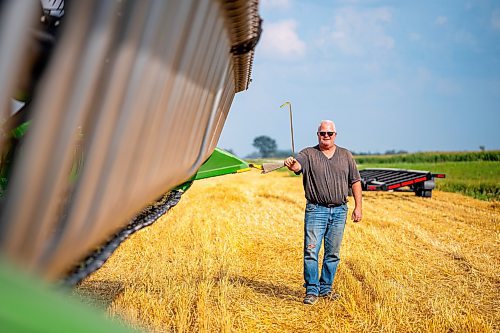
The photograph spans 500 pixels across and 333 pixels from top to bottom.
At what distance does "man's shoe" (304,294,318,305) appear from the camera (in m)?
5.77

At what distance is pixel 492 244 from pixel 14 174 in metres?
9.14

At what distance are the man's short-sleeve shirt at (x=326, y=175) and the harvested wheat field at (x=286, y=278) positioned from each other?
0.93 m

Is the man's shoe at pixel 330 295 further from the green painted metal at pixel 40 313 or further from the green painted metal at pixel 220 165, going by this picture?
the green painted metal at pixel 40 313

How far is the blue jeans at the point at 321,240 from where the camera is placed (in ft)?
19.6

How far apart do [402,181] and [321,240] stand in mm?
10674

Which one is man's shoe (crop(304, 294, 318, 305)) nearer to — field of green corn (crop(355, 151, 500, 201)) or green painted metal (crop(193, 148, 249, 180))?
green painted metal (crop(193, 148, 249, 180))

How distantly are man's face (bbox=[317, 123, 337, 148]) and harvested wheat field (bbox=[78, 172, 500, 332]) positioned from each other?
141cm

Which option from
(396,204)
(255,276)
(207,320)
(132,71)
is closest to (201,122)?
(132,71)

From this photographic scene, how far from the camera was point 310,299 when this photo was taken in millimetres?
5797

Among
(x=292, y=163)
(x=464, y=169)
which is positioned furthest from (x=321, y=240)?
(x=464, y=169)

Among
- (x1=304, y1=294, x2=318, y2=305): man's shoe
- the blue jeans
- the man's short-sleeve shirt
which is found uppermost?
the man's short-sleeve shirt

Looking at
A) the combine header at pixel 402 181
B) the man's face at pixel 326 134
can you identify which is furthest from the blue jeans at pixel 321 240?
the combine header at pixel 402 181

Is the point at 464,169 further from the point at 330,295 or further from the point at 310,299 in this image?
the point at 310,299

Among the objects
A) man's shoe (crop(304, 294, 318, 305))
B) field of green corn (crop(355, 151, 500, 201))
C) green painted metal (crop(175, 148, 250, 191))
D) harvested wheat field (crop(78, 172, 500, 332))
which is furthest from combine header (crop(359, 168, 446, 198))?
green painted metal (crop(175, 148, 250, 191))
